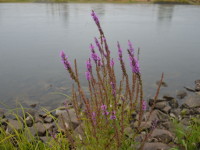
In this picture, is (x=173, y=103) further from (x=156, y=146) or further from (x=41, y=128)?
(x=41, y=128)

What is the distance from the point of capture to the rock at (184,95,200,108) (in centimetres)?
510

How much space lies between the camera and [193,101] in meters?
5.26

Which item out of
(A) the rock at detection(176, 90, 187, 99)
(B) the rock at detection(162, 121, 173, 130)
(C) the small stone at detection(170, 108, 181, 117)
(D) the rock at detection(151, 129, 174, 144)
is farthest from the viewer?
(A) the rock at detection(176, 90, 187, 99)

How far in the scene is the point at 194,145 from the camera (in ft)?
9.94

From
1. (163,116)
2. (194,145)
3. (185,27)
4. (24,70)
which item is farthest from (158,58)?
(185,27)

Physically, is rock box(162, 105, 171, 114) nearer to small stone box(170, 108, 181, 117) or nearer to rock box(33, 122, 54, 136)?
small stone box(170, 108, 181, 117)

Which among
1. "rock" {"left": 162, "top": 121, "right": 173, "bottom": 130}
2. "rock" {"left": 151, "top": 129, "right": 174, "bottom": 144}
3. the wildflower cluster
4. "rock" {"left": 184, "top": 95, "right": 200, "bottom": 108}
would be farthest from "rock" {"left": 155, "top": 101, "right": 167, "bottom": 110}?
the wildflower cluster

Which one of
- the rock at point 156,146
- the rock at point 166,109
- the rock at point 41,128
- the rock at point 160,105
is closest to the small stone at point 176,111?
the rock at point 166,109

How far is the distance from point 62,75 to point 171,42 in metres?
6.45

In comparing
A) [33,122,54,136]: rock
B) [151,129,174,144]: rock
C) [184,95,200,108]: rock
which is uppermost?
[151,129,174,144]: rock

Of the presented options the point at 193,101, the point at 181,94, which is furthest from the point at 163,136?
the point at 181,94

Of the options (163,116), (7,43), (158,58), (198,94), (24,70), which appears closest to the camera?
(163,116)

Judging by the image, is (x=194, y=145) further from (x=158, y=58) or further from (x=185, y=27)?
(x=185, y=27)

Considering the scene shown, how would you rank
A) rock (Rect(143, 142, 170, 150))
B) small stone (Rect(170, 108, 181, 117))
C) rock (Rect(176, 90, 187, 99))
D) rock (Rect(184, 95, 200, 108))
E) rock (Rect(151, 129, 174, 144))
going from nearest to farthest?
rock (Rect(143, 142, 170, 150)) < rock (Rect(151, 129, 174, 144)) < small stone (Rect(170, 108, 181, 117)) < rock (Rect(184, 95, 200, 108)) < rock (Rect(176, 90, 187, 99))
